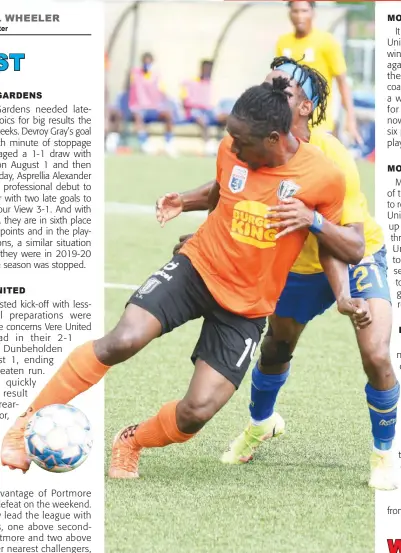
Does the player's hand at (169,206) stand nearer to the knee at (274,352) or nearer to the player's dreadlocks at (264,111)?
the player's dreadlocks at (264,111)

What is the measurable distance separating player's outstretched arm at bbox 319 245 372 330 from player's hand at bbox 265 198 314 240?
0.24 meters

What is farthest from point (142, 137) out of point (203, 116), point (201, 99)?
point (201, 99)

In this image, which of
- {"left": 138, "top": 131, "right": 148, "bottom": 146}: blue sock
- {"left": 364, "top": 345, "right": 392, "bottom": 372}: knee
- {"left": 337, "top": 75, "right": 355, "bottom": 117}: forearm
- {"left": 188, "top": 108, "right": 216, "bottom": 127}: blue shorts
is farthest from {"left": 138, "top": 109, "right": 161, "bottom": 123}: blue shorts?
{"left": 364, "top": 345, "right": 392, "bottom": 372}: knee

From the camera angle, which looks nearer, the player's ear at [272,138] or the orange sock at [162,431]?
the player's ear at [272,138]

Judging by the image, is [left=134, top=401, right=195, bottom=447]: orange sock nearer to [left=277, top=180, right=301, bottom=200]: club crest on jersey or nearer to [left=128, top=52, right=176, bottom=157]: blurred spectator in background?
[left=277, top=180, right=301, bottom=200]: club crest on jersey

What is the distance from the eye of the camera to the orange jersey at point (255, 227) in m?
6.17

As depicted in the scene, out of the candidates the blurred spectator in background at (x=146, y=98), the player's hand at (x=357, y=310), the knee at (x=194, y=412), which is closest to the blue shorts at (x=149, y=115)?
the blurred spectator in background at (x=146, y=98)

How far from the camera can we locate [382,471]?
6.56 metres

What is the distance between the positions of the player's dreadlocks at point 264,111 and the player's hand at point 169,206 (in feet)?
2.62

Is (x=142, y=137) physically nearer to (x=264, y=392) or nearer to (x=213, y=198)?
(x=264, y=392)

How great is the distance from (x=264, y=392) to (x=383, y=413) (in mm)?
889

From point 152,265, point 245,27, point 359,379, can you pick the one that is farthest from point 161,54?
point 359,379

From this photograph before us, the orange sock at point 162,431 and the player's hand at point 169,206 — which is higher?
the player's hand at point 169,206

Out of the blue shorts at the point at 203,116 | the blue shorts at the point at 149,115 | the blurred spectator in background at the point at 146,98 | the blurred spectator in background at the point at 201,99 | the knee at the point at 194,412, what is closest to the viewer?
the knee at the point at 194,412
